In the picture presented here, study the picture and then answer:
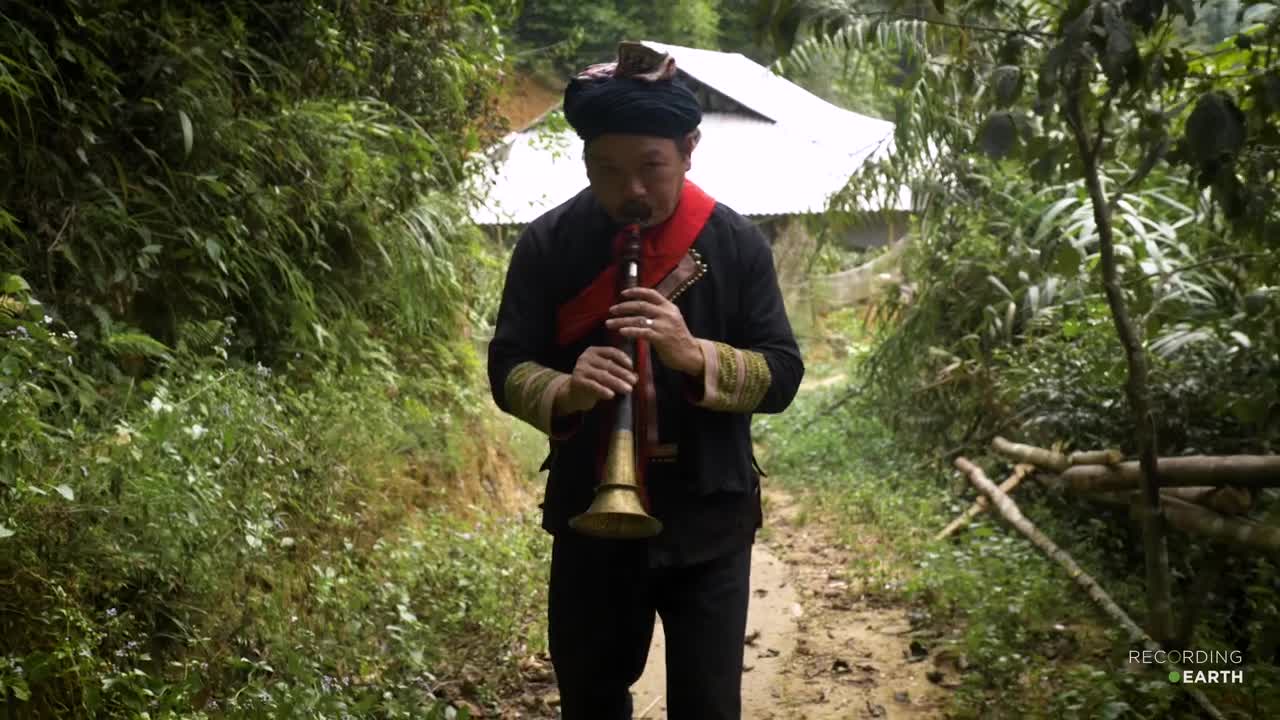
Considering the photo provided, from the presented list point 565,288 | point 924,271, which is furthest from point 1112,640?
point 924,271

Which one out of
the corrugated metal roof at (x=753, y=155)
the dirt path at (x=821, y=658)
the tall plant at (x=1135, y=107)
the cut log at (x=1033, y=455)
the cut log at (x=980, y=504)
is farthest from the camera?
the corrugated metal roof at (x=753, y=155)

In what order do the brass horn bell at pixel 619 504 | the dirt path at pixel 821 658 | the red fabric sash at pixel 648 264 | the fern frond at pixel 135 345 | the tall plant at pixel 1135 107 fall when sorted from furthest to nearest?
the dirt path at pixel 821 658, the fern frond at pixel 135 345, the tall plant at pixel 1135 107, the red fabric sash at pixel 648 264, the brass horn bell at pixel 619 504

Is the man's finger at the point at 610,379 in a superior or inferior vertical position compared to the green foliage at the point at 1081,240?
inferior

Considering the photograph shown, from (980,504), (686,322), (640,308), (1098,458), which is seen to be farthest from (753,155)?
(640,308)

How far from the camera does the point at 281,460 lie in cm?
452

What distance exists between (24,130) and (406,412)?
2.44 m

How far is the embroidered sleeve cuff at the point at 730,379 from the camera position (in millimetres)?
2646

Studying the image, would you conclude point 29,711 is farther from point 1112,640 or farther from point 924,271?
point 924,271

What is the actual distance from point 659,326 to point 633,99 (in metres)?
0.50

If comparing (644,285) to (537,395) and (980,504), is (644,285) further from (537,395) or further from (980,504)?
(980,504)

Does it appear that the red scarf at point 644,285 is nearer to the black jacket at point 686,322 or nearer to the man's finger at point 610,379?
the black jacket at point 686,322

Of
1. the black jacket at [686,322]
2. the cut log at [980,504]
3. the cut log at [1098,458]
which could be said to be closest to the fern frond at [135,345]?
the black jacket at [686,322]

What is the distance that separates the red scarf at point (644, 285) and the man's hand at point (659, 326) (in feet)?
0.30

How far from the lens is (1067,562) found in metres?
5.40
